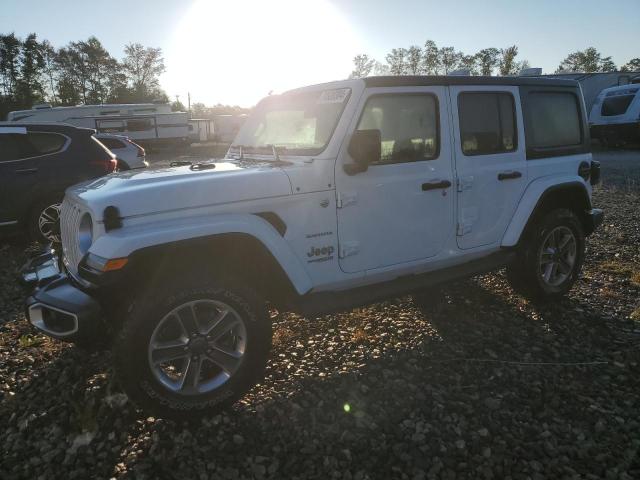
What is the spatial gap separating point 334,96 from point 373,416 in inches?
88.3

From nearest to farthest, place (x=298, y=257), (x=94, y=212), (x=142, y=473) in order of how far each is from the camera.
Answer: (x=142, y=473), (x=94, y=212), (x=298, y=257)

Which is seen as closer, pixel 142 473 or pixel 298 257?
pixel 142 473

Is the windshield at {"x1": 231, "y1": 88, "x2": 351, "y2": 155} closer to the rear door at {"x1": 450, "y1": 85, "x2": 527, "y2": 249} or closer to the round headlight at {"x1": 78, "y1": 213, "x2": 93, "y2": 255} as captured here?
the rear door at {"x1": 450, "y1": 85, "x2": 527, "y2": 249}

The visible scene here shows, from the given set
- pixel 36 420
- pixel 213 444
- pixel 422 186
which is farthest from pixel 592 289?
pixel 36 420

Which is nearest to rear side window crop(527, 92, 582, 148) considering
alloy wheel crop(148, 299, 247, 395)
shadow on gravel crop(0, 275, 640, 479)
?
shadow on gravel crop(0, 275, 640, 479)

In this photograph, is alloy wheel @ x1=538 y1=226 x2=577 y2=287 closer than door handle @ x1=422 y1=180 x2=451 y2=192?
No

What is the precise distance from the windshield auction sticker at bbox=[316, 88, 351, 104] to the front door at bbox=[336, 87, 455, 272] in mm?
148

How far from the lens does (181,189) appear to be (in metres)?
2.69

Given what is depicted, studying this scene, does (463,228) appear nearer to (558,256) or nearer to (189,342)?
(558,256)

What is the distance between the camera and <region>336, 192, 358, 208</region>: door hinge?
3.14 m

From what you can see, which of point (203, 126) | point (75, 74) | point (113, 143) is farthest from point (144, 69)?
point (113, 143)

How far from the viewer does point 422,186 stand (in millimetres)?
3457

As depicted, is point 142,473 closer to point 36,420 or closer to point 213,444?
point 213,444

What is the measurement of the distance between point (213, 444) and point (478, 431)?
1.52 m
